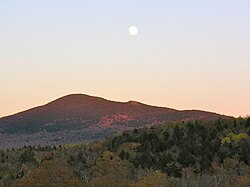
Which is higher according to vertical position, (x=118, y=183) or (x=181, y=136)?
(x=181, y=136)

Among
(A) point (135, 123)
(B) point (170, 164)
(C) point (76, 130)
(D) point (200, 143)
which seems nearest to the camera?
(B) point (170, 164)

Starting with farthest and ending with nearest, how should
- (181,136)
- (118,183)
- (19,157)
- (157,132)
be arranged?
(19,157), (157,132), (181,136), (118,183)

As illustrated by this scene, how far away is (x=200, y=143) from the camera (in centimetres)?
5022

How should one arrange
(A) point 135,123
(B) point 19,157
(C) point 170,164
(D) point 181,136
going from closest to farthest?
(C) point 170,164
(D) point 181,136
(B) point 19,157
(A) point 135,123

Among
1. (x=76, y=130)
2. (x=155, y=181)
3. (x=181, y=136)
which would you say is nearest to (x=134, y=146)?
(x=181, y=136)

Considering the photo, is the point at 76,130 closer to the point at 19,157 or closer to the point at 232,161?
the point at 19,157

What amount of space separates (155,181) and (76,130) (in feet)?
536

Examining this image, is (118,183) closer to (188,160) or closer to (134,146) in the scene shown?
(188,160)

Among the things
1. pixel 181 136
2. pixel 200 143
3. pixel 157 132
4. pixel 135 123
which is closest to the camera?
pixel 200 143

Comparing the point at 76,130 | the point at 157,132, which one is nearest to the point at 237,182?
the point at 157,132

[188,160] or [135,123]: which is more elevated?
[135,123]

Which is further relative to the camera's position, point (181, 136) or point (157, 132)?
point (157, 132)

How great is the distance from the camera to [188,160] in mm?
45250

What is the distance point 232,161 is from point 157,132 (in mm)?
16902
